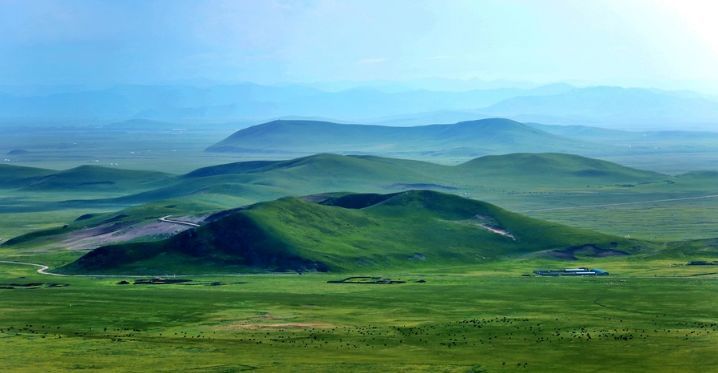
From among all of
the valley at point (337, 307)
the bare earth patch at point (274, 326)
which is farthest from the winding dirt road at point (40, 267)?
the bare earth patch at point (274, 326)

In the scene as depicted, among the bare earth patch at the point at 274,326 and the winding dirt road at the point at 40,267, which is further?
the winding dirt road at the point at 40,267

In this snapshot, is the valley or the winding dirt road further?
the winding dirt road

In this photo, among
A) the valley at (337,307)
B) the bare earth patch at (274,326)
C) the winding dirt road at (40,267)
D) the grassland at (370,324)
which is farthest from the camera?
the winding dirt road at (40,267)

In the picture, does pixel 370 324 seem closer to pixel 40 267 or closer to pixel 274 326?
pixel 274 326

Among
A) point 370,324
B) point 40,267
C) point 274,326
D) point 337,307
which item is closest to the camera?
point 274,326

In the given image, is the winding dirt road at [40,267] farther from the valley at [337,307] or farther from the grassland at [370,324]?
the grassland at [370,324]

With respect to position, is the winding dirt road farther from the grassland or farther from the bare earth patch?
the bare earth patch

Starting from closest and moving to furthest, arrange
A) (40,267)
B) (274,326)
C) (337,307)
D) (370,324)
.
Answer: (274,326) < (370,324) < (337,307) < (40,267)

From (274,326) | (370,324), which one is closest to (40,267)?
(274,326)

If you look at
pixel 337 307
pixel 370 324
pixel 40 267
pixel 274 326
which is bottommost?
pixel 370 324

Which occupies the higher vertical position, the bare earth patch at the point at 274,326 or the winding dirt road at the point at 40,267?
the winding dirt road at the point at 40,267

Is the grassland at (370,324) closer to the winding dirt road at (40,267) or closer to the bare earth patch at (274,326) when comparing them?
the bare earth patch at (274,326)

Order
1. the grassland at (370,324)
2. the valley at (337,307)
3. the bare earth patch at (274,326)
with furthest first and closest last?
the bare earth patch at (274,326) → the valley at (337,307) → the grassland at (370,324)

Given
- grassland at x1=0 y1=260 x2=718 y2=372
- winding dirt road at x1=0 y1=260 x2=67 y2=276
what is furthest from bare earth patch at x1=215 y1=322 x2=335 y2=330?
winding dirt road at x1=0 y1=260 x2=67 y2=276
